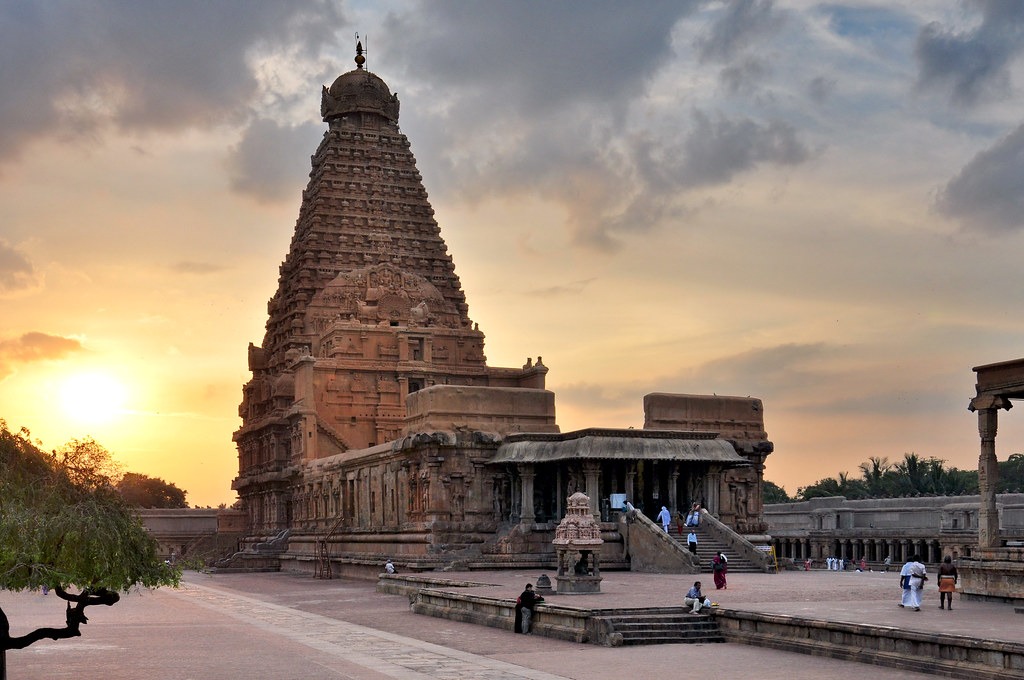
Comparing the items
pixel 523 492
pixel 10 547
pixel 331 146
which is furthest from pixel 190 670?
pixel 331 146

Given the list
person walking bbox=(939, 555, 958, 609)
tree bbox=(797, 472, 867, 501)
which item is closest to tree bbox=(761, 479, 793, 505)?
tree bbox=(797, 472, 867, 501)

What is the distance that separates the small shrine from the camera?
3534cm

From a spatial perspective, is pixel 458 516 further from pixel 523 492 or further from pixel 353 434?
pixel 353 434

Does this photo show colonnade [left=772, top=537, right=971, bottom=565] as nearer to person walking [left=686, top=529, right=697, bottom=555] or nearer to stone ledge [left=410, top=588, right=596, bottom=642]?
person walking [left=686, top=529, right=697, bottom=555]

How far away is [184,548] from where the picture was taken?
354 feet

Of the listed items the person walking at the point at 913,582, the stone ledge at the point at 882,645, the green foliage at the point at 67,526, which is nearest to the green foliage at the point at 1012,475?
the person walking at the point at 913,582

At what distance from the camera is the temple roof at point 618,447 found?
52.0m

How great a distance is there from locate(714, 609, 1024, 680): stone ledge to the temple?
22.1 meters

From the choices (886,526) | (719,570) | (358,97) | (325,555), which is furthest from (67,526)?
(358,97)

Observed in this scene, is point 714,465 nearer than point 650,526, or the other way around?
point 650,526

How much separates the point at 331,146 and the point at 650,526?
59365mm

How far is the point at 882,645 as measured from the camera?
23172 mm

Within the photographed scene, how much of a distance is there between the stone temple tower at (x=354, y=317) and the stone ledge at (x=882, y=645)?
5789cm

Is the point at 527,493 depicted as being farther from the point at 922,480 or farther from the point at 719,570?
the point at 922,480
